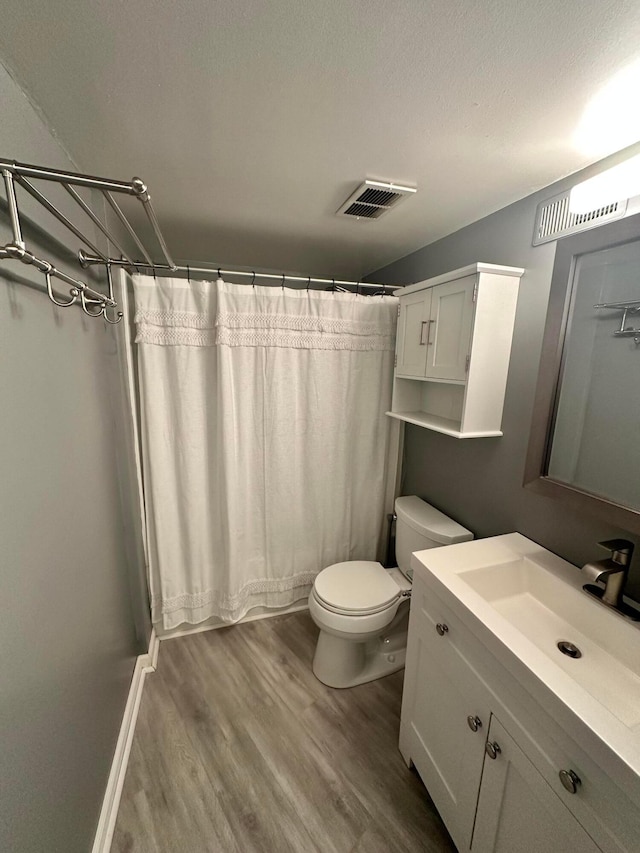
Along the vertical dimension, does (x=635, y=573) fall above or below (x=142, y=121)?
below

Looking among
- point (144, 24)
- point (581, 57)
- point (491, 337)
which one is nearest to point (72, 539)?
point (144, 24)

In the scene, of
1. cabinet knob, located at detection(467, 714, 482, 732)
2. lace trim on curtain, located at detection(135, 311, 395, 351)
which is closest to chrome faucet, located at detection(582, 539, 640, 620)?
cabinet knob, located at detection(467, 714, 482, 732)

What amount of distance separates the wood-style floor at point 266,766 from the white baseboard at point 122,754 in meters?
0.03

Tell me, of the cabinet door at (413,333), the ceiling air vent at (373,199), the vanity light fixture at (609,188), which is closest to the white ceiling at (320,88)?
the ceiling air vent at (373,199)

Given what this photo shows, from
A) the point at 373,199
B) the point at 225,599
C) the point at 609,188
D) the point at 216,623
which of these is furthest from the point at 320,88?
the point at 216,623

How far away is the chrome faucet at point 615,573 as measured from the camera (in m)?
0.94

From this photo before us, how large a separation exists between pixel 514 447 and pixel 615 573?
1.79 ft

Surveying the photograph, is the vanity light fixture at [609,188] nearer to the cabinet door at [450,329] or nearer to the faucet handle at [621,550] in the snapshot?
the cabinet door at [450,329]

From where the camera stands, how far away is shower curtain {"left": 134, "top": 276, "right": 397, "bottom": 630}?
64.7 inches

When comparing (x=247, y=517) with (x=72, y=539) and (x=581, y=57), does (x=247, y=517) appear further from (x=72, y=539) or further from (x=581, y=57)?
(x=581, y=57)

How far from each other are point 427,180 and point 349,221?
0.45 m

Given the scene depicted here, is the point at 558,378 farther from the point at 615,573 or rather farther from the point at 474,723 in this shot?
the point at 474,723

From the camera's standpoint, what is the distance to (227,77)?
→ 78 centimetres

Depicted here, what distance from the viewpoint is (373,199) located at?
1343 mm
